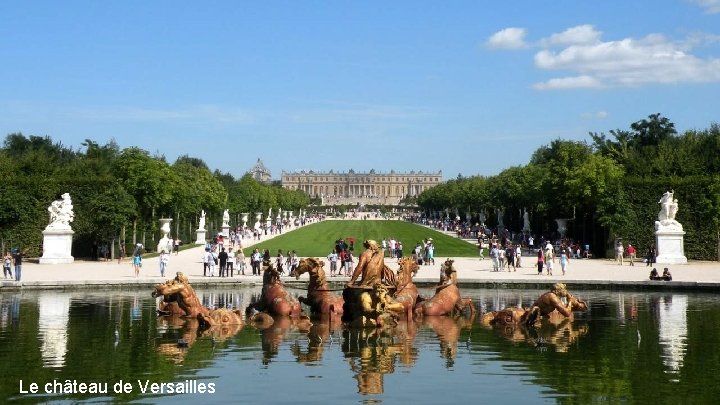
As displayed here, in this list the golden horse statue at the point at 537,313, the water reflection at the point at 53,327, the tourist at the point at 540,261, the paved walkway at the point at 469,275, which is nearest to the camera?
the water reflection at the point at 53,327

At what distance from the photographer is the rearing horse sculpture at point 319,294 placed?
2008cm

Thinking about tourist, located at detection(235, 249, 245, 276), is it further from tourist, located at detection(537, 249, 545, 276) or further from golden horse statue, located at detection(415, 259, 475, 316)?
golden horse statue, located at detection(415, 259, 475, 316)

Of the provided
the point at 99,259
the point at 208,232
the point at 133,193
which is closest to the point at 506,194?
the point at 208,232

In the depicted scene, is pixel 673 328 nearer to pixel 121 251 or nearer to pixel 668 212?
pixel 668 212

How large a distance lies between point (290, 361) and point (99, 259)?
3010cm

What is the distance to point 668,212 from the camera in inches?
1608

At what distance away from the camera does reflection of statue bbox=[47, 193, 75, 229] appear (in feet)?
133

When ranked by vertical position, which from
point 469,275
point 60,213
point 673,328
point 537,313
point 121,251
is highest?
point 60,213

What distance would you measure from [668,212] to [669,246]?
62.0 inches

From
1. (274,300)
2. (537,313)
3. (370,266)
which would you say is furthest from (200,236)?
(537,313)

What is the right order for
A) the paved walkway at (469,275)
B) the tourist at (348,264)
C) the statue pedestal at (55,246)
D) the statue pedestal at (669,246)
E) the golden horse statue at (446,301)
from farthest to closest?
1. the statue pedestal at (669,246)
2. the statue pedestal at (55,246)
3. the tourist at (348,264)
4. the paved walkway at (469,275)
5. the golden horse statue at (446,301)

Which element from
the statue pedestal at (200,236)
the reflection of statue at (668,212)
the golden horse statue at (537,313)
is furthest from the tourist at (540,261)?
the statue pedestal at (200,236)

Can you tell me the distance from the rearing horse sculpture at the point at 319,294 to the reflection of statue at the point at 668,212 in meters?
24.7

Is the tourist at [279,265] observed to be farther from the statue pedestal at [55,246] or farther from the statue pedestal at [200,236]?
the statue pedestal at [200,236]
